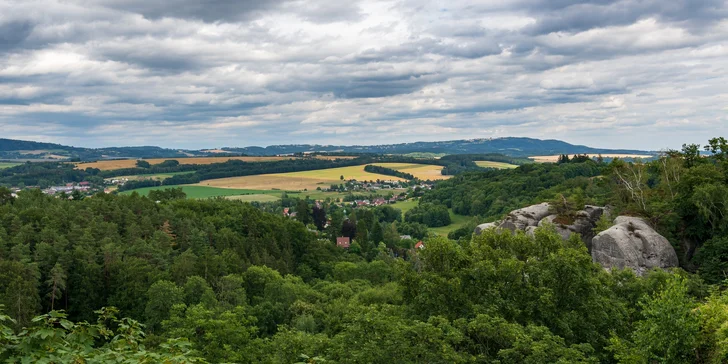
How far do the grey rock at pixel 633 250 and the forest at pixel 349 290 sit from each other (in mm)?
2283

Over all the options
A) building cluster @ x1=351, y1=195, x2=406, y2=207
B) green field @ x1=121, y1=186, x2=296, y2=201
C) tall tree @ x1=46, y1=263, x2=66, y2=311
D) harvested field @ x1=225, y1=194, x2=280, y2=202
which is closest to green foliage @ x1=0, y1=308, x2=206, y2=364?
tall tree @ x1=46, y1=263, x2=66, y2=311

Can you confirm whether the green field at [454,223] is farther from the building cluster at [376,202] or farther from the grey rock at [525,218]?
the grey rock at [525,218]

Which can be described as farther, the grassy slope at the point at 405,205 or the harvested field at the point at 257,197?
the harvested field at the point at 257,197

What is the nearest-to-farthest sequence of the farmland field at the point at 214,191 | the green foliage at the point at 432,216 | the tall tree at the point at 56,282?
the tall tree at the point at 56,282 < the green foliage at the point at 432,216 < the farmland field at the point at 214,191

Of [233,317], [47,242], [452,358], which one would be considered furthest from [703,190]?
[47,242]

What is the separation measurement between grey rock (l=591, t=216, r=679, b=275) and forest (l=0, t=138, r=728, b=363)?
2.28 meters

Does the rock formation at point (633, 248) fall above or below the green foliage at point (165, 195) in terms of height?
above

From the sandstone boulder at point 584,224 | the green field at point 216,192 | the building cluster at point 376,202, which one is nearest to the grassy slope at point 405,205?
the building cluster at point 376,202

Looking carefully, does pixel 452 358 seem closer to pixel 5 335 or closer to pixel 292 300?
pixel 5 335

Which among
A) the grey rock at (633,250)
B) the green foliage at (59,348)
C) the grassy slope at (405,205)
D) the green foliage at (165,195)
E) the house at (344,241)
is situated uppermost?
the green foliage at (59,348)

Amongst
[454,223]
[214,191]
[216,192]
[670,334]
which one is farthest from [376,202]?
[670,334]

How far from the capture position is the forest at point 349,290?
18156 mm

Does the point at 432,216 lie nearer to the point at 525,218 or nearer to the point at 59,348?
the point at 525,218

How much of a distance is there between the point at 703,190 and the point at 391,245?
78.3 meters
